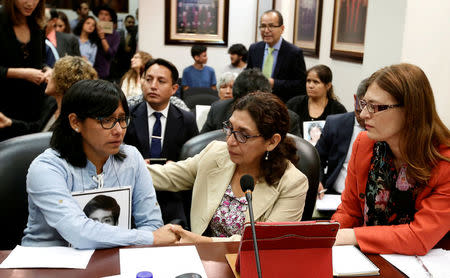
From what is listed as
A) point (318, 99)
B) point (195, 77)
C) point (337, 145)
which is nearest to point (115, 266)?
point (337, 145)

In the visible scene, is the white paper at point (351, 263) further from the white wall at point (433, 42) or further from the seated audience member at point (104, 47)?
the seated audience member at point (104, 47)

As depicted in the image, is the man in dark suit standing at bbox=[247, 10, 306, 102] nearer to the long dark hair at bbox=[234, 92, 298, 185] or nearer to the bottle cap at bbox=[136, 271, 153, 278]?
the long dark hair at bbox=[234, 92, 298, 185]

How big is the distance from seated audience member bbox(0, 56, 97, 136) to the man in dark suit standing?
Result: 220 cm

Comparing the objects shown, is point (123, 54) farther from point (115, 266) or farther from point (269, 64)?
point (115, 266)

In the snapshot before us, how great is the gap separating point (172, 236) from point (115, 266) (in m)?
0.36

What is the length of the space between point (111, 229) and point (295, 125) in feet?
6.21

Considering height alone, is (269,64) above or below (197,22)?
below

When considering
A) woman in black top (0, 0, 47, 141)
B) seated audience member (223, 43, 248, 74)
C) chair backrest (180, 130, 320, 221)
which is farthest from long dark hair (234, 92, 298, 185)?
seated audience member (223, 43, 248, 74)

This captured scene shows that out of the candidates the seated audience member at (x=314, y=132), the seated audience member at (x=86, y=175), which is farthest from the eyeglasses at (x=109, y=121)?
the seated audience member at (x=314, y=132)

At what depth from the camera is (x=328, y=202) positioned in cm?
259

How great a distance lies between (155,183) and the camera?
6.93 feet

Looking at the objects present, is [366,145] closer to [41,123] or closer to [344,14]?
[41,123]

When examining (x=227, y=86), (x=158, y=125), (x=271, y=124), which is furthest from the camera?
(x=227, y=86)

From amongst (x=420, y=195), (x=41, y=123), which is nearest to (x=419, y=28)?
(x=420, y=195)
